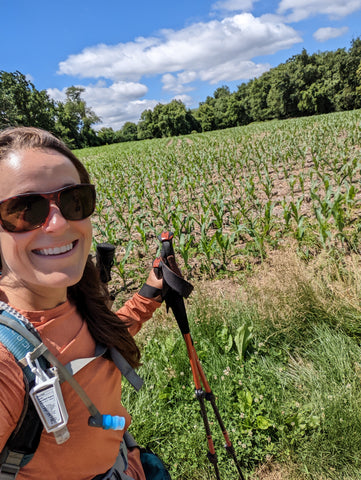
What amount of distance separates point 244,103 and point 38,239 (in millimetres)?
76401

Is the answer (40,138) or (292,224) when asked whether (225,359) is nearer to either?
(40,138)

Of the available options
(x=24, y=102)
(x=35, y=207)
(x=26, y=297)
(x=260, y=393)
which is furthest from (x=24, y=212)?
(x=24, y=102)

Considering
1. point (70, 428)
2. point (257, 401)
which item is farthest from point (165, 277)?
point (257, 401)

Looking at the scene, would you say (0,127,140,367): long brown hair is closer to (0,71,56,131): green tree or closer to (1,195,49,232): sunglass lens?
(1,195,49,232): sunglass lens

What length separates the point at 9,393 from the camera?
0.75 m

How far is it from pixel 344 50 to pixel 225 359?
7193 centimetres

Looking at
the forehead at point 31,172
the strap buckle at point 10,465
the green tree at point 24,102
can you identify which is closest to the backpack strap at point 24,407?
the strap buckle at point 10,465

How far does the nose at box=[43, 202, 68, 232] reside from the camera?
90 centimetres

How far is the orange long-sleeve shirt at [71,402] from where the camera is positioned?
0.76 meters

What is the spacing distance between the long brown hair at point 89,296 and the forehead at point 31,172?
45 millimetres

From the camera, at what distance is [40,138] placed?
0.95 m

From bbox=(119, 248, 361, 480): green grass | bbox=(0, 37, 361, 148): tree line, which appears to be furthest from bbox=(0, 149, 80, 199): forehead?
bbox=(0, 37, 361, 148): tree line

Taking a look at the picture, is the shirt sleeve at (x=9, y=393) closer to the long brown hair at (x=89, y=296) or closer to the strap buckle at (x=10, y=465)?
the strap buckle at (x=10, y=465)

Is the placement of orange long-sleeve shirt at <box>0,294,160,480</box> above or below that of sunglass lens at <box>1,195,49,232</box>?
below
